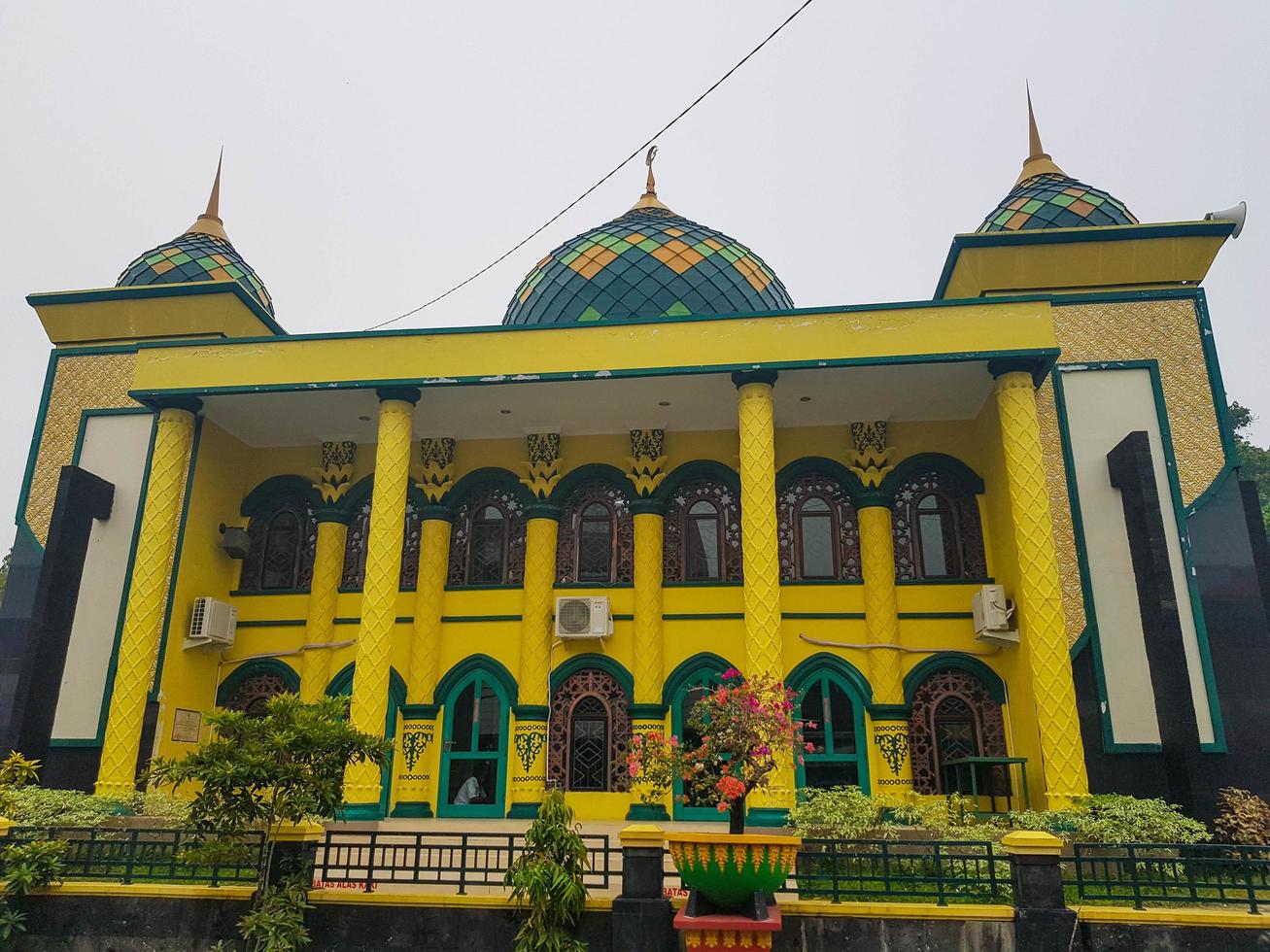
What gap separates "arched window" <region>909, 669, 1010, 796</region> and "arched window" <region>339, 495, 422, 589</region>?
6999 millimetres

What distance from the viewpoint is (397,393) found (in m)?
11.6

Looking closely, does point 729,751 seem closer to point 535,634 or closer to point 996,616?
point 996,616

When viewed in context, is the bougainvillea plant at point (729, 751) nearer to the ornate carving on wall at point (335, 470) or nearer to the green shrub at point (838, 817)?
the green shrub at point (838, 817)

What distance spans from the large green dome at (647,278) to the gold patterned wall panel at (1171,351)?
469 centimetres

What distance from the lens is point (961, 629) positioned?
12055 mm

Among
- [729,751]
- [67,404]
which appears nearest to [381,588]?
[729,751]

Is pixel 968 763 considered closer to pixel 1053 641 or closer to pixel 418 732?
pixel 1053 641

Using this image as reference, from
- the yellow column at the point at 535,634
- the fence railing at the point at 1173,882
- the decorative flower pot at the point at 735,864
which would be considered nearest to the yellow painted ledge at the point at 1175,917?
the fence railing at the point at 1173,882

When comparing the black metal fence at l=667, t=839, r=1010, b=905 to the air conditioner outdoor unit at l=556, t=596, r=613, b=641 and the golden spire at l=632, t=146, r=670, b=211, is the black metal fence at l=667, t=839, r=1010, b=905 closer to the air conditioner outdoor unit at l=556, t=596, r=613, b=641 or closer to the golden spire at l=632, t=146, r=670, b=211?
the air conditioner outdoor unit at l=556, t=596, r=613, b=641

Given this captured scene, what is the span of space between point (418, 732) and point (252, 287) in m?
8.04

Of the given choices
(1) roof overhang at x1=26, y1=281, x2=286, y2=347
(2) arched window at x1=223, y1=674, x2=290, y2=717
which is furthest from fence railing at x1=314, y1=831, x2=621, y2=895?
(1) roof overhang at x1=26, y1=281, x2=286, y2=347

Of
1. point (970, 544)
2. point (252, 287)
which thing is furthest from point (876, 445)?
point (252, 287)

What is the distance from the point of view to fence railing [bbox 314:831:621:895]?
714 cm

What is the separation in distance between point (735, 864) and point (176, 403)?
30.4 feet
